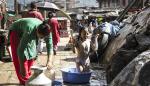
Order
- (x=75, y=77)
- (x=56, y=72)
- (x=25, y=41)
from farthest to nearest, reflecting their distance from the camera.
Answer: (x=56, y=72) < (x=75, y=77) < (x=25, y=41)

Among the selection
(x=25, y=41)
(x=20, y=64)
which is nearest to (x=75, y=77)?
(x=20, y=64)

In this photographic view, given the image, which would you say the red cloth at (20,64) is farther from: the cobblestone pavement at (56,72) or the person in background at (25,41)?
the cobblestone pavement at (56,72)

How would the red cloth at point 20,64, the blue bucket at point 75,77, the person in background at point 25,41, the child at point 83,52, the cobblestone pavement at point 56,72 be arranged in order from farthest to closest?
the child at point 83,52
the cobblestone pavement at point 56,72
the blue bucket at point 75,77
the red cloth at point 20,64
the person in background at point 25,41

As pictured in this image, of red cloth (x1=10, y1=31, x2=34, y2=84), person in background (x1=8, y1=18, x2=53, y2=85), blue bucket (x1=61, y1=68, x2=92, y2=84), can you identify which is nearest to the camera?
person in background (x1=8, y1=18, x2=53, y2=85)

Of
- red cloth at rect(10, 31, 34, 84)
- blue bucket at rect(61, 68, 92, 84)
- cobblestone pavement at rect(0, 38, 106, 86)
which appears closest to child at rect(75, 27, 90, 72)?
cobblestone pavement at rect(0, 38, 106, 86)

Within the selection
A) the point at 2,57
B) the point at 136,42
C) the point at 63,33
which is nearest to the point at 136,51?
the point at 136,42

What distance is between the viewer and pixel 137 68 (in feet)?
20.1

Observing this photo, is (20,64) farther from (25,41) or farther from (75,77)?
(75,77)

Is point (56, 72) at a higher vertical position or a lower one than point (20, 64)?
lower

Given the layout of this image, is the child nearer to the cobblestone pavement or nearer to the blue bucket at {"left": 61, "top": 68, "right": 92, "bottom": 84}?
the cobblestone pavement

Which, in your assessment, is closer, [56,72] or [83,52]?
[83,52]

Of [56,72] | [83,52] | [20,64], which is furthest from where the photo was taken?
[56,72]

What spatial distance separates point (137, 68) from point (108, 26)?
6806mm

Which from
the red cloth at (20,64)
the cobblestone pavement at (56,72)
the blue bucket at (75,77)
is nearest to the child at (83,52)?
the cobblestone pavement at (56,72)
